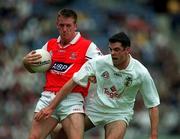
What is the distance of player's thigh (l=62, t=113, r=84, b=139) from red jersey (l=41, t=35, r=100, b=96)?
34 centimetres

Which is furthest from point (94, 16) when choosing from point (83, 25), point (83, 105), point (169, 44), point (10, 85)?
point (83, 105)

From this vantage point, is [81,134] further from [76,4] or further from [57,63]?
[76,4]

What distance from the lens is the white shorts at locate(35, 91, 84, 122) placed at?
10.6m

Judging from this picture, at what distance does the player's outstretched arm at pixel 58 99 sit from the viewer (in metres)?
10.3

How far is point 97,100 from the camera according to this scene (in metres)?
10.7

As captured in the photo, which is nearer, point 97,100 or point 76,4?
point 97,100

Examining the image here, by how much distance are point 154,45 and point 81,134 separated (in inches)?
462

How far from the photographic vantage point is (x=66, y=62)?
10.6 metres

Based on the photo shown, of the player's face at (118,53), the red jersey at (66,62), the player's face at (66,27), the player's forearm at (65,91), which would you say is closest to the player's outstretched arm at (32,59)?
the red jersey at (66,62)

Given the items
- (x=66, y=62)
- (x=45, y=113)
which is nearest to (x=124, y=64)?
(x=66, y=62)

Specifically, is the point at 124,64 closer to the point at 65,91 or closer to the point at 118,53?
the point at 118,53

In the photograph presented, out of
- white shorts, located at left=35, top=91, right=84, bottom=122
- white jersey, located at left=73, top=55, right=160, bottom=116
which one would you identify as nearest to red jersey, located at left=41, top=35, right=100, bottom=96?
white shorts, located at left=35, top=91, right=84, bottom=122

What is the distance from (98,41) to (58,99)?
10.5 m

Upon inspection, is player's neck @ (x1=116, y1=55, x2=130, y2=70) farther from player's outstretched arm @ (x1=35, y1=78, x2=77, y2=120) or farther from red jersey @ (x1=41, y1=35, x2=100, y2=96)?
player's outstretched arm @ (x1=35, y1=78, x2=77, y2=120)
